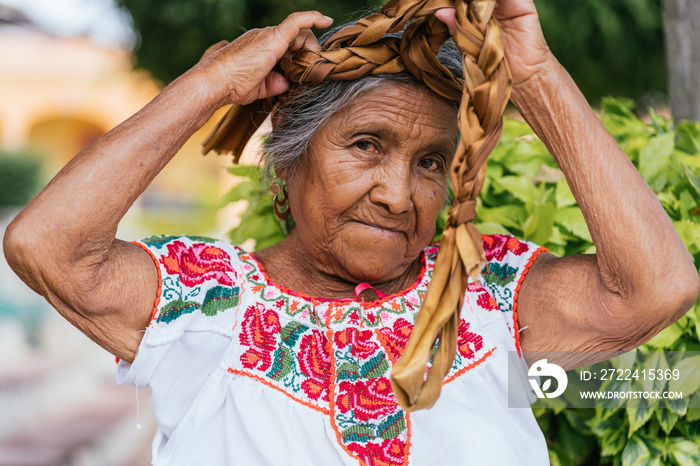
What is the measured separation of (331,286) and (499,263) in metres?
0.52

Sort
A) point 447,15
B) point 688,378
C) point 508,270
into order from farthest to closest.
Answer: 1. point 688,378
2. point 508,270
3. point 447,15

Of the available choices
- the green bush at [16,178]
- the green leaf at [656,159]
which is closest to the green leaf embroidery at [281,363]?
the green leaf at [656,159]

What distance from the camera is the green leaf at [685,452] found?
6.83 feet

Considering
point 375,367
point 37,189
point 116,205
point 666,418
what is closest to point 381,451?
point 375,367

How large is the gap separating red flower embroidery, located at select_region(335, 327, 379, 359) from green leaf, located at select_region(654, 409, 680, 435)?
3.36 ft

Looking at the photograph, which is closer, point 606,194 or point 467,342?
point 606,194

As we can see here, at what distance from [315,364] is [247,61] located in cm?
84

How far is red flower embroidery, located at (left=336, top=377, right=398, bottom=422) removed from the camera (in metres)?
1.74

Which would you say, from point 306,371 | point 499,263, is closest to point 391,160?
point 499,263

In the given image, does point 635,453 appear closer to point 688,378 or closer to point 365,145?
point 688,378

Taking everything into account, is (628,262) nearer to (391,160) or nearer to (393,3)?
(391,160)

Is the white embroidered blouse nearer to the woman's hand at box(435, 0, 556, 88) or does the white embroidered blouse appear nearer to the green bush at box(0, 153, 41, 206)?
the woman's hand at box(435, 0, 556, 88)

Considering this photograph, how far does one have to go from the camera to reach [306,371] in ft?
5.79

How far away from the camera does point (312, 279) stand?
1.99 m
